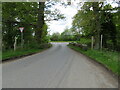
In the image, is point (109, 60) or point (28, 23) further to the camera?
point (28, 23)

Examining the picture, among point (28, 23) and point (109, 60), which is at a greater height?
point (28, 23)

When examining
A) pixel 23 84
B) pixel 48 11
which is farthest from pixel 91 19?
pixel 23 84

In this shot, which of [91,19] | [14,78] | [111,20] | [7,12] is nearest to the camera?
[14,78]

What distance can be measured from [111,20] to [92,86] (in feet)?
61.1

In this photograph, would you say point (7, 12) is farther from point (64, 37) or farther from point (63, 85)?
point (64, 37)

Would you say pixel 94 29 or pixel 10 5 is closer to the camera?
pixel 10 5

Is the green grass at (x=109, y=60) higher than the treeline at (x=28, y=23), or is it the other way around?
the treeline at (x=28, y=23)

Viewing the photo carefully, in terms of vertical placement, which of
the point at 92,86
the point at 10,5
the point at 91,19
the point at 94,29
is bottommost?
the point at 92,86

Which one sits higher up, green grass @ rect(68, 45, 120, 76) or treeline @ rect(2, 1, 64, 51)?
treeline @ rect(2, 1, 64, 51)

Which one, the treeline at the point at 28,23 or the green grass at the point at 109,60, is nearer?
the green grass at the point at 109,60

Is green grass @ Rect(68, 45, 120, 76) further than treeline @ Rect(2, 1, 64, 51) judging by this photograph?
No

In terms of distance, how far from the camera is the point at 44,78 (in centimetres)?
435

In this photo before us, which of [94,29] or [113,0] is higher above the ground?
[113,0]

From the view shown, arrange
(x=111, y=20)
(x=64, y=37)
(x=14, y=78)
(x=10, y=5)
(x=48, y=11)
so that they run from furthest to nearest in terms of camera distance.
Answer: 1. (x=64, y=37)
2. (x=111, y=20)
3. (x=48, y=11)
4. (x=10, y=5)
5. (x=14, y=78)
